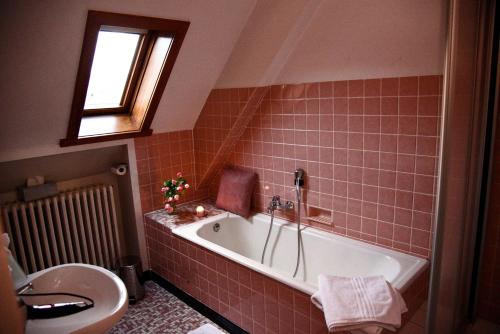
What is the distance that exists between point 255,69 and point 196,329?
1906 millimetres

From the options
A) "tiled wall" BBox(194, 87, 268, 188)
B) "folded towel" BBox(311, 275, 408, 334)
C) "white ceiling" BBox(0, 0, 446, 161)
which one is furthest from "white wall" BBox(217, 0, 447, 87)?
"folded towel" BBox(311, 275, 408, 334)

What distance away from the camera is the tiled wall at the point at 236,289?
1.90 m

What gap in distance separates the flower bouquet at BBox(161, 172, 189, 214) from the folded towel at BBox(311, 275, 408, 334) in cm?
162


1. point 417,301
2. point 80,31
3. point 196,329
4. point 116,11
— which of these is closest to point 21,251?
point 196,329

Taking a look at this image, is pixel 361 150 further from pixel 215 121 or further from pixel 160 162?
pixel 160 162

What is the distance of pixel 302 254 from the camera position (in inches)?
105

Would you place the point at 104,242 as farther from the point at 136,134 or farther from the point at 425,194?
the point at 425,194

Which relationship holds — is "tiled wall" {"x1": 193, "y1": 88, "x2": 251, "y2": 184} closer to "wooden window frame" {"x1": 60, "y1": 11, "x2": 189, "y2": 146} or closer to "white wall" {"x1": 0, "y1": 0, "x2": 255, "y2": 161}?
"white wall" {"x1": 0, "y1": 0, "x2": 255, "y2": 161}

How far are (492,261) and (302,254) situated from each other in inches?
46.5

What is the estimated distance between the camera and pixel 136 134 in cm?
290

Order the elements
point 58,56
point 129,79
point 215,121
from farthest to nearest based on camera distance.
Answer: point 215,121 < point 129,79 < point 58,56

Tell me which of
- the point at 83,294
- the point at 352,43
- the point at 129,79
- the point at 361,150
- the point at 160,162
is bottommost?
the point at 83,294

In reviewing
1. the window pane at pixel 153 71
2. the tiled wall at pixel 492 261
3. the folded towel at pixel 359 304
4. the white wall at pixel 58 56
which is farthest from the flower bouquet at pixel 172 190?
the tiled wall at pixel 492 261

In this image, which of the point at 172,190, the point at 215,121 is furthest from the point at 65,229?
the point at 215,121
